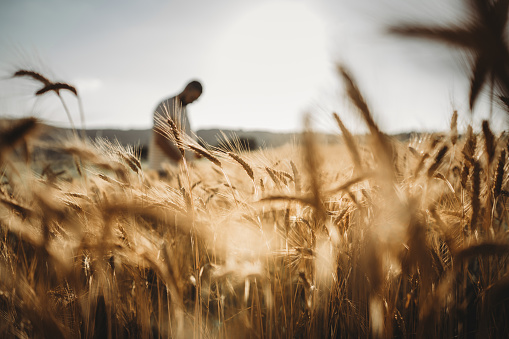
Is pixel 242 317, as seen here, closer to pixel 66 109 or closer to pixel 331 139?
pixel 331 139

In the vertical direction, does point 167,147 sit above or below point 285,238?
above

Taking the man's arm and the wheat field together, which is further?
the man's arm

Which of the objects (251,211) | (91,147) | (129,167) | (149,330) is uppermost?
(91,147)

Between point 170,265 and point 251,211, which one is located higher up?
point 251,211

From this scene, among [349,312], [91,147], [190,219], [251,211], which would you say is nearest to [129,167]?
[91,147]

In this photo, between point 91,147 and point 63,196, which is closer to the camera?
point 63,196

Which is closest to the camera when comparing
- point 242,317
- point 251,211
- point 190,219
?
point 190,219

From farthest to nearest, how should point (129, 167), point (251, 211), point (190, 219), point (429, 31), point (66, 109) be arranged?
1. point (66, 109)
2. point (129, 167)
3. point (251, 211)
4. point (190, 219)
5. point (429, 31)

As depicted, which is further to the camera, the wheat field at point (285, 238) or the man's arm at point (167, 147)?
the man's arm at point (167, 147)

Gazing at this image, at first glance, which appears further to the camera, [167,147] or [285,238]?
[167,147]

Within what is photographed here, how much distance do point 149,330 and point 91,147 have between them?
893 millimetres

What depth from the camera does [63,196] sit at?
119 cm

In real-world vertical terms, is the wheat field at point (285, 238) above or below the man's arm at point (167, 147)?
below

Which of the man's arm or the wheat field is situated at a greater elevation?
the man's arm
